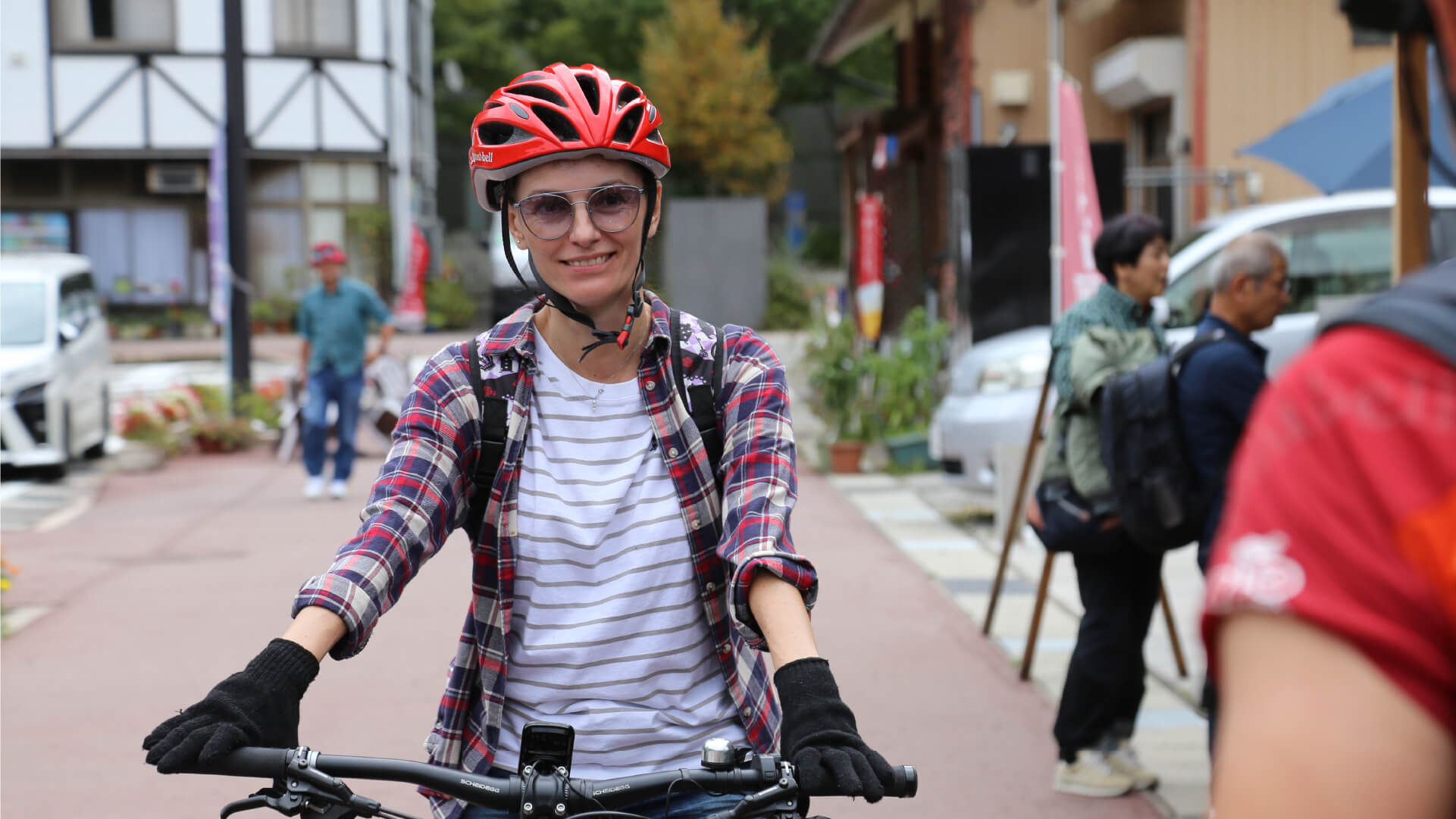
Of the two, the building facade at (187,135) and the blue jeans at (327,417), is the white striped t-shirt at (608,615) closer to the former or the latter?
the blue jeans at (327,417)

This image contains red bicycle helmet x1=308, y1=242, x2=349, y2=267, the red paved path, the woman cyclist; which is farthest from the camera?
red bicycle helmet x1=308, y1=242, x2=349, y2=267

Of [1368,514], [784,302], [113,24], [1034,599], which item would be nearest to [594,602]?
[1368,514]

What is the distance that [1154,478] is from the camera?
177 inches

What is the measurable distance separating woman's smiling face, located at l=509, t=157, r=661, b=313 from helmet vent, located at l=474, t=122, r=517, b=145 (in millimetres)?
58

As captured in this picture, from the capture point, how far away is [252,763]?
6.04 feet

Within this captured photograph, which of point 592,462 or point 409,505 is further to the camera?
point 592,462

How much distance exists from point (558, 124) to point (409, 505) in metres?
0.59

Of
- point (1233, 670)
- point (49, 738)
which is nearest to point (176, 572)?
point (49, 738)

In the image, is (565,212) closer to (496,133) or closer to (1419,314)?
(496,133)

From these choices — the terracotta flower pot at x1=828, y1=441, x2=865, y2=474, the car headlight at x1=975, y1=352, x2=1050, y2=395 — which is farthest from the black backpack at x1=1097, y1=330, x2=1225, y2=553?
the terracotta flower pot at x1=828, y1=441, x2=865, y2=474

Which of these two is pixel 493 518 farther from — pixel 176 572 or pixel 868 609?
pixel 176 572

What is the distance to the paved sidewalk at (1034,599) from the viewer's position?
18.5 ft

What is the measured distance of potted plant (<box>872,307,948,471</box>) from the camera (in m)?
13.8

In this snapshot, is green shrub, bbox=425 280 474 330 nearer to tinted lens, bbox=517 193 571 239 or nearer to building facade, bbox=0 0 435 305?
building facade, bbox=0 0 435 305
